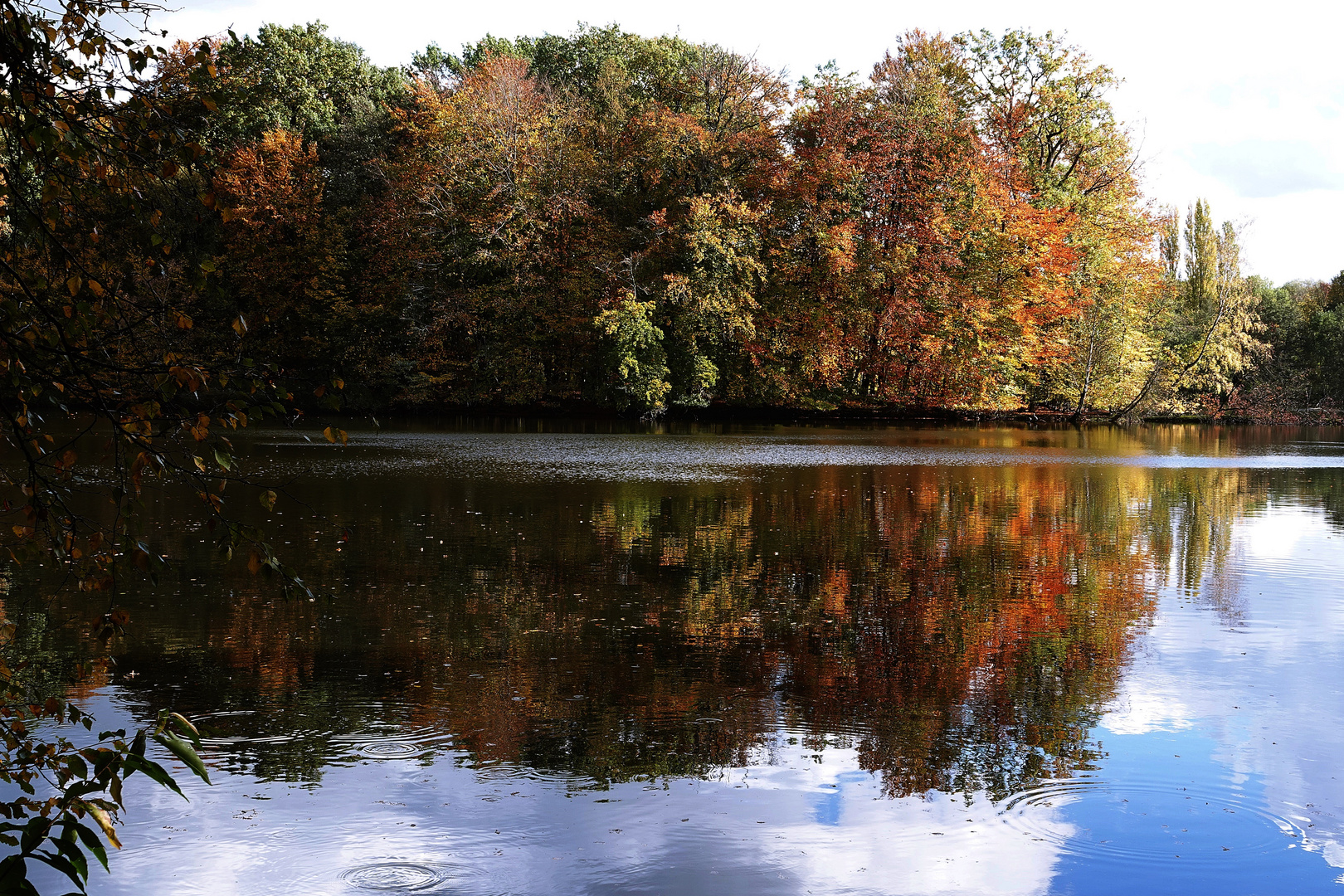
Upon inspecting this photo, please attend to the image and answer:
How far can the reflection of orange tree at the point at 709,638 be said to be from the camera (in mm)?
6367

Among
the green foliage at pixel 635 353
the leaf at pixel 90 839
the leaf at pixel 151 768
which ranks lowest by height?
the leaf at pixel 90 839

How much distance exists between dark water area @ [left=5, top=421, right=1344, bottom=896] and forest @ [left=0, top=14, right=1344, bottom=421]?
2882cm

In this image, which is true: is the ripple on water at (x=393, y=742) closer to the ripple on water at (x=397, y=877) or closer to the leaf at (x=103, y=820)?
the ripple on water at (x=397, y=877)

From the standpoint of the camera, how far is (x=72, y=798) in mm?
2594

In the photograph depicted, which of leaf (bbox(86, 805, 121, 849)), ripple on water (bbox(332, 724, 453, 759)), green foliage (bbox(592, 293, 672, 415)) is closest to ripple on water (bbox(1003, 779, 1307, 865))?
ripple on water (bbox(332, 724, 453, 759))

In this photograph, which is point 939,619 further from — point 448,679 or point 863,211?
point 863,211

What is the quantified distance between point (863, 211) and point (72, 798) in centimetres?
4379

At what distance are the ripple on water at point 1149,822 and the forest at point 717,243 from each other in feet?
121

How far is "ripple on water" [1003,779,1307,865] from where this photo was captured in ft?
16.5

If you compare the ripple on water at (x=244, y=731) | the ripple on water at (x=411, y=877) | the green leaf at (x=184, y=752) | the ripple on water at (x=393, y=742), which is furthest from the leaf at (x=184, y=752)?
the ripple on water at (x=244, y=731)

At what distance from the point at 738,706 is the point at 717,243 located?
3596cm

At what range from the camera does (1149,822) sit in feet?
17.4

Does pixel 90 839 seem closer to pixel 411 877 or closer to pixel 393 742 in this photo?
pixel 411 877

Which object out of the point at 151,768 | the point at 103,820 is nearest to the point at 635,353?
the point at 103,820
